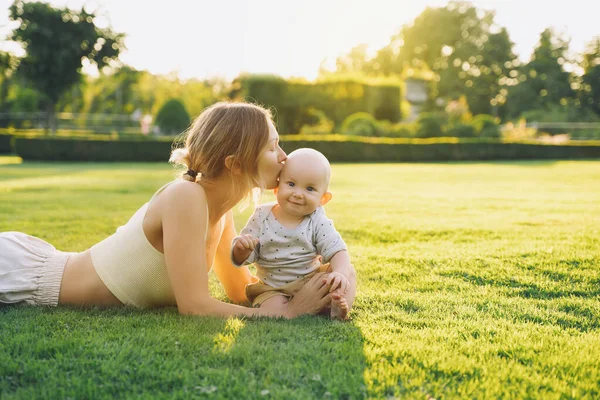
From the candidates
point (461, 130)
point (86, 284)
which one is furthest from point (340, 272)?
point (461, 130)

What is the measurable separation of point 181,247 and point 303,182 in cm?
72

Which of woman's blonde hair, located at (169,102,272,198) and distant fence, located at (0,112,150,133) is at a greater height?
distant fence, located at (0,112,150,133)

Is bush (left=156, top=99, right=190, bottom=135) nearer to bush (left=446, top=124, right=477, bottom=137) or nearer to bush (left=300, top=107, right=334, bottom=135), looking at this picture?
bush (left=300, top=107, right=334, bottom=135)

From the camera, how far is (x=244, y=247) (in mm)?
2848

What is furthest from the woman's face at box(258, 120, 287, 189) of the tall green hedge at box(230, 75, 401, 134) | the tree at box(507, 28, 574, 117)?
the tree at box(507, 28, 574, 117)

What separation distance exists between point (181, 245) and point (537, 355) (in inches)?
63.0

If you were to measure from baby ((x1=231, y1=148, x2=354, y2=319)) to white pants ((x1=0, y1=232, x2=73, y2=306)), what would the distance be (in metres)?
0.97

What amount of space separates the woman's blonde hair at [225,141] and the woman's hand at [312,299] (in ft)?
1.92

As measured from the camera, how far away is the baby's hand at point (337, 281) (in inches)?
108

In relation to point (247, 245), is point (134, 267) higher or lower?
lower

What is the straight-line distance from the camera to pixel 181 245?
2621 millimetres

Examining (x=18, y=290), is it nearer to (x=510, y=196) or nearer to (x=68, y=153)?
(x=510, y=196)

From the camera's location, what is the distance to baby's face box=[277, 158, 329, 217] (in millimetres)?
2949

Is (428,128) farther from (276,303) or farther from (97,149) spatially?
(276,303)
